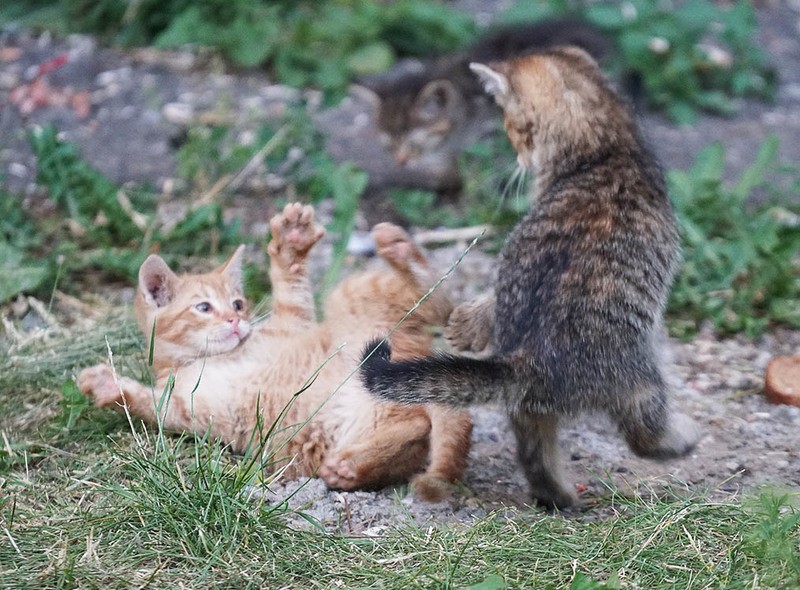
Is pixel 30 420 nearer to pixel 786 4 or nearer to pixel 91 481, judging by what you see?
pixel 91 481

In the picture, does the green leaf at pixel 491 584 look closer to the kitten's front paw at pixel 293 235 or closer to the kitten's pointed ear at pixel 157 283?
the kitten's front paw at pixel 293 235

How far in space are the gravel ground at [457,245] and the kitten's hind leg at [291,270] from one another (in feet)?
2.73

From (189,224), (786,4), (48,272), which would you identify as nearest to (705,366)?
(189,224)

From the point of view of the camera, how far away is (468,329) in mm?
3846

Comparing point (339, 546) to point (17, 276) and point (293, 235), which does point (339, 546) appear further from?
point (17, 276)

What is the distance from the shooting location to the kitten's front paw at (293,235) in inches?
159

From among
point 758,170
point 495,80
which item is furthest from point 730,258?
point 495,80

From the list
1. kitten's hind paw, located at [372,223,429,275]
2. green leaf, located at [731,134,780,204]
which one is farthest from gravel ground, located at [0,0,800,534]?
green leaf, located at [731,134,780,204]

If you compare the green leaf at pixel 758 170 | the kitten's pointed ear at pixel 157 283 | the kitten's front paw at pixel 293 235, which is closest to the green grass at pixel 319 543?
the kitten's pointed ear at pixel 157 283

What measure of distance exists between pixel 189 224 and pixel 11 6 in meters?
3.63

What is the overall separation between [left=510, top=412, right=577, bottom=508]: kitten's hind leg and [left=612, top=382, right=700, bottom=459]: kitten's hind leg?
237 millimetres

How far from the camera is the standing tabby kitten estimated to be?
325cm

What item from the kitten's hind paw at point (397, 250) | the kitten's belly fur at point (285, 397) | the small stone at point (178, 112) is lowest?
the small stone at point (178, 112)

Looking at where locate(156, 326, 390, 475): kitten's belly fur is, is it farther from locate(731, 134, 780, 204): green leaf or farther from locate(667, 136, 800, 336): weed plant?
locate(731, 134, 780, 204): green leaf
